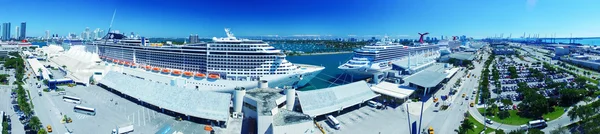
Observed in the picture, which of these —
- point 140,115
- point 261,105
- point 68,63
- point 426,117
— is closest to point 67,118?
point 140,115

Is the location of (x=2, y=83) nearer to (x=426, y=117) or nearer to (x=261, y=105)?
(x=261, y=105)

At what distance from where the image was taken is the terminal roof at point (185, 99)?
16763 millimetres

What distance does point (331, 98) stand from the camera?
18844 millimetres

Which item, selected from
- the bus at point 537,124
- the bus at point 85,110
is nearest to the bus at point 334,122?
the bus at point 537,124

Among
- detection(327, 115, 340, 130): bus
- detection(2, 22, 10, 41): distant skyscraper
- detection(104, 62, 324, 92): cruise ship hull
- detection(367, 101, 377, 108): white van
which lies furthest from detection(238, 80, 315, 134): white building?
detection(2, 22, 10, 41): distant skyscraper

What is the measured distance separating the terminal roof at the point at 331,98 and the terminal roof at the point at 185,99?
4140 millimetres

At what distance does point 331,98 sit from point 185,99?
814 cm

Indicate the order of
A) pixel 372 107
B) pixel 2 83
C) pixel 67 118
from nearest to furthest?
1. pixel 67 118
2. pixel 372 107
3. pixel 2 83

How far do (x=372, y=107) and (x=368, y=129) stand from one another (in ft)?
14.6

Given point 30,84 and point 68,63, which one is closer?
point 30,84

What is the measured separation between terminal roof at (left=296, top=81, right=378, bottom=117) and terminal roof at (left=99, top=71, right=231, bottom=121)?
414 cm

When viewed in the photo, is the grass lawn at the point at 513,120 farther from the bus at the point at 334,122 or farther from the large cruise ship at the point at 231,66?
the large cruise ship at the point at 231,66

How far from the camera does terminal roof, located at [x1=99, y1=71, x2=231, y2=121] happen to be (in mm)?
16763

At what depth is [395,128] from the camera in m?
16.5
